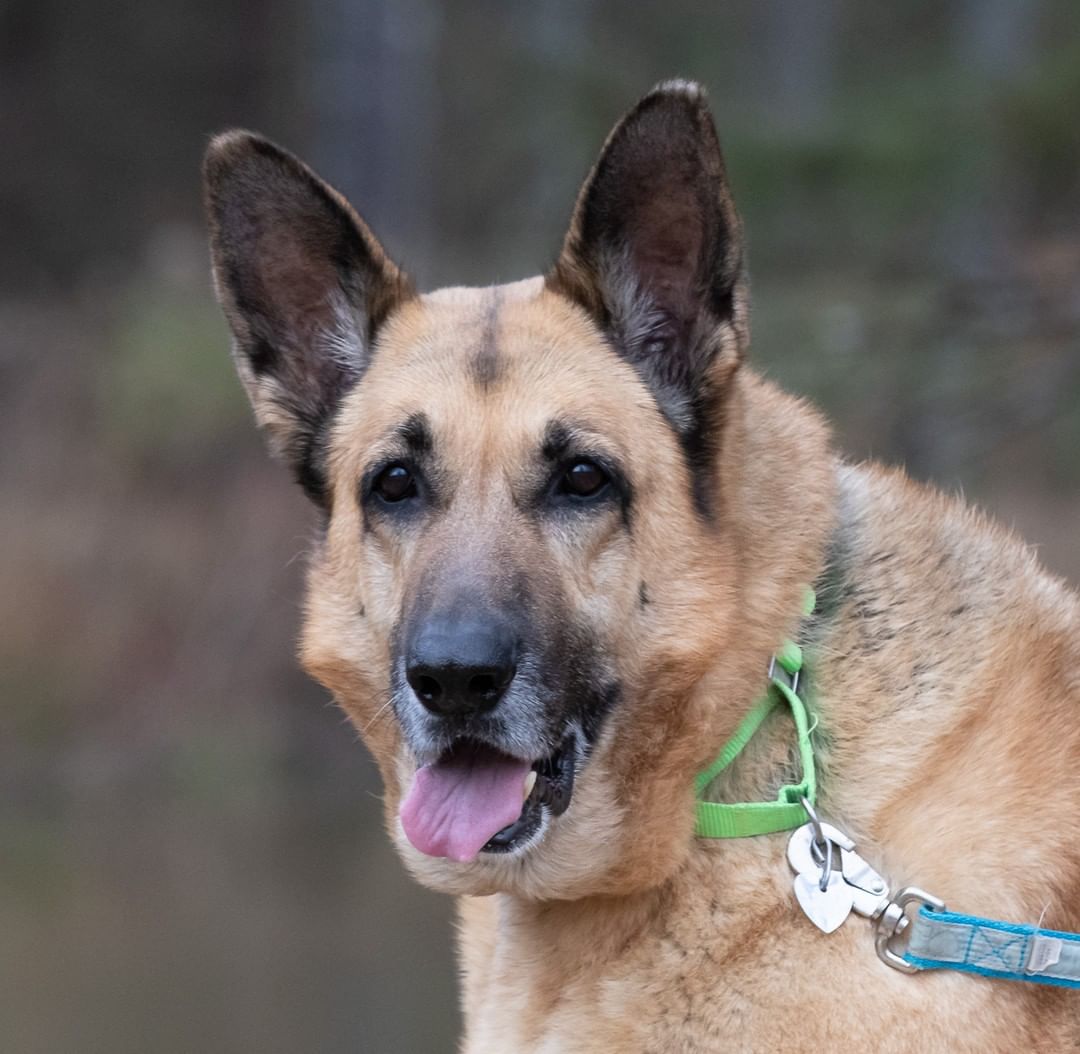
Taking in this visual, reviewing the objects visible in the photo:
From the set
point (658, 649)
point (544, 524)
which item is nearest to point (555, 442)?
point (544, 524)

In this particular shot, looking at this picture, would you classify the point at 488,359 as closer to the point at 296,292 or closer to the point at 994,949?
the point at 296,292

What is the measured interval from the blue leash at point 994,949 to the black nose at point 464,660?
94cm

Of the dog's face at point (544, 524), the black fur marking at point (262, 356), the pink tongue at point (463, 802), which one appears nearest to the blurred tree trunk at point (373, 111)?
the black fur marking at point (262, 356)

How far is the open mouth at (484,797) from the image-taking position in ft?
10.9

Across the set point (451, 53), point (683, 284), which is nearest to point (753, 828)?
point (683, 284)

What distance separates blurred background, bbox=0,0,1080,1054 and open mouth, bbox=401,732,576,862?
180 inches

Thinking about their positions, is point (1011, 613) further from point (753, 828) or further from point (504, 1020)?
point (504, 1020)

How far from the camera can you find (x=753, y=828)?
334 centimetres

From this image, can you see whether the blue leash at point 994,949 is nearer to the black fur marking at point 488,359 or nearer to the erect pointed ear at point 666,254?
the erect pointed ear at point 666,254

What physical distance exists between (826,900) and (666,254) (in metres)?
1.42

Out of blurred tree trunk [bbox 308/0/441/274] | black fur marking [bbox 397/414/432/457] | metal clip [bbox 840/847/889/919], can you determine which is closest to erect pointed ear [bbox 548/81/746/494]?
black fur marking [bbox 397/414/432/457]

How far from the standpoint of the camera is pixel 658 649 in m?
3.38

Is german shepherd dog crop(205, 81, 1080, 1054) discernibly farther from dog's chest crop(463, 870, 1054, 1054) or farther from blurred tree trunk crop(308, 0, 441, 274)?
blurred tree trunk crop(308, 0, 441, 274)

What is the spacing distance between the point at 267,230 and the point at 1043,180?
22.0ft
